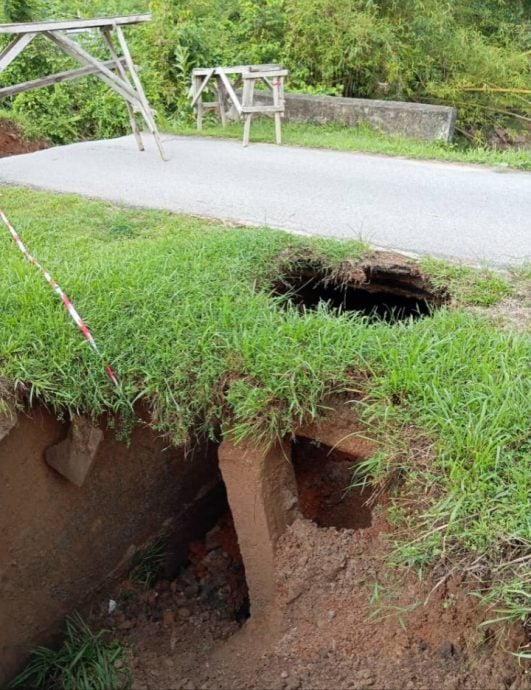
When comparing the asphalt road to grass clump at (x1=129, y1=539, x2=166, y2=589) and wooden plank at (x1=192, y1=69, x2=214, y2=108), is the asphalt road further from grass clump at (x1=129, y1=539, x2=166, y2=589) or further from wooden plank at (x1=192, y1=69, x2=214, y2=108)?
grass clump at (x1=129, y1=539, x2=166, y2=589)

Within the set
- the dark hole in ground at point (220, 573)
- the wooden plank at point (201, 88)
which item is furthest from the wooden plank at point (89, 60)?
the dark hole in ground at point (220, 573)

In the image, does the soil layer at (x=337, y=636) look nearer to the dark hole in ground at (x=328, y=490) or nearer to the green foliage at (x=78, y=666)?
the green foliage at (x=78, y=666)

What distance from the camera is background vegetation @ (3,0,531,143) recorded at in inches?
435

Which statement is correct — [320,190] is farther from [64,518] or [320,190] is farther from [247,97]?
[64,518]

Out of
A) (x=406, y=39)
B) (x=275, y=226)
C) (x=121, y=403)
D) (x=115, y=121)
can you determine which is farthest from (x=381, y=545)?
(x=406, y=39)

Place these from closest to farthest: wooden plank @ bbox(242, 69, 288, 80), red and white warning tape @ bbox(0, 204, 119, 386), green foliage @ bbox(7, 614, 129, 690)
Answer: red and white warning tape @ bbox(0, 204, 119, 386) → green foliage @ bbox(7, 614, 129, 690) → wooden plank @ bbox(242, 69, 288, 80)

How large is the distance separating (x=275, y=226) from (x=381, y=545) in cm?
274

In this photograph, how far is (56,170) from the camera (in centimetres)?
734

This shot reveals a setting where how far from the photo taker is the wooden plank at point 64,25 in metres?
6.42

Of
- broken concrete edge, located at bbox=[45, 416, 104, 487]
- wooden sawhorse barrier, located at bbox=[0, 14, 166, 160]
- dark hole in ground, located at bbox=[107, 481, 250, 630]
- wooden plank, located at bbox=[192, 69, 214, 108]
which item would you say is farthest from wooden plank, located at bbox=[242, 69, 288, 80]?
broken concrete edge, located at bbox=[45, 416, 104, 487]

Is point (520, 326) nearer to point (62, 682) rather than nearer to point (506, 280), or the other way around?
point (506, 280)

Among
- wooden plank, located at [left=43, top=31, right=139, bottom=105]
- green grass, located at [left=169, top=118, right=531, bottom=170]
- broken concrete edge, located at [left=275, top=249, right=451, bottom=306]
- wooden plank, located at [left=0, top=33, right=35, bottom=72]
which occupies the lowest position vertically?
green grass, located at [left=169, top=118, right=531, bottom=170]

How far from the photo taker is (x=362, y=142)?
8578 mm

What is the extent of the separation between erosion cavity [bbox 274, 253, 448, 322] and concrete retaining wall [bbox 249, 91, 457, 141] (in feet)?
18.4
